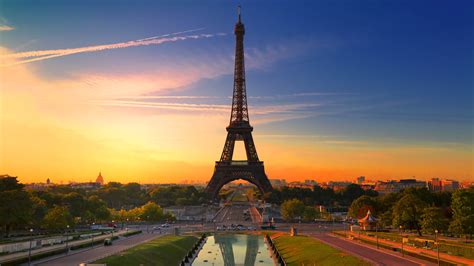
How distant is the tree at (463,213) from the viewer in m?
58.6

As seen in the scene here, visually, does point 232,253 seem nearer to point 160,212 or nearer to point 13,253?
point 13,253

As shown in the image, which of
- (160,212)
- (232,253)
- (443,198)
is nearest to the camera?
(232,253)

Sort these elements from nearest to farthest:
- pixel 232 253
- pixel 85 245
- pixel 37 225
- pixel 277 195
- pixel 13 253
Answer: pixel 13 253
pixel 85 245
pixel 232 253
pixel 37 225
pixel 277 195

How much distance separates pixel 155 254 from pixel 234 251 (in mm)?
15303

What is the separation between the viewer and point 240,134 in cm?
12388

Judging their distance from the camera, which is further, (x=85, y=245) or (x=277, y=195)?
(x=277, y=195)

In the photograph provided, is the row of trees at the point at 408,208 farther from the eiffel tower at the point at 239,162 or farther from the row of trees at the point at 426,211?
the eiffel tower at the point at 239,162

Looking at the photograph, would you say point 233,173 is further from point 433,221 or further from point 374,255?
point 374,255

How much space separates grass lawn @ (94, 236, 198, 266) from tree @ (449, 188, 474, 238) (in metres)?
37.9

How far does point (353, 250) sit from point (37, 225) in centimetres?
5068

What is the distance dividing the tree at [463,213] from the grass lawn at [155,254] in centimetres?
3793

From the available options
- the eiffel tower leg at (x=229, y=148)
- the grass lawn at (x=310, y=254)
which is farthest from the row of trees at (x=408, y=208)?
the eiffel tower leg at (x=229, y=148)

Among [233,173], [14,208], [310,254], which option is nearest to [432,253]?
[310,254]

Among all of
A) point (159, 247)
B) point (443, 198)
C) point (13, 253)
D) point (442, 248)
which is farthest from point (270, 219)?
point (13, 253)
